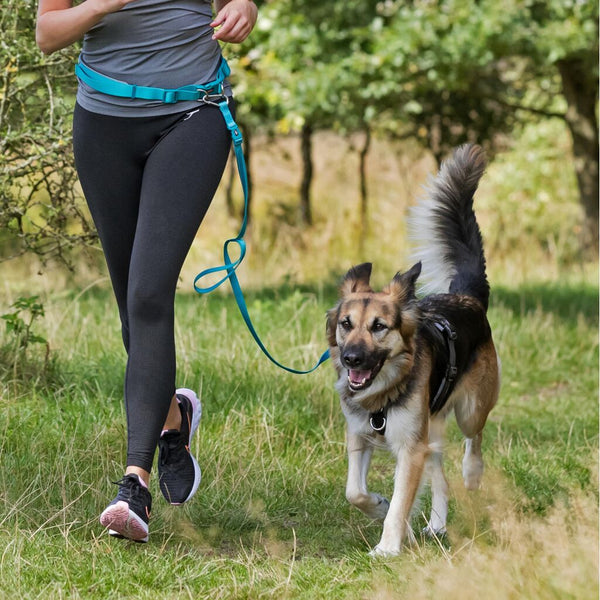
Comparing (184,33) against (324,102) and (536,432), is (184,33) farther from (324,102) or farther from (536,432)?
(324,102)

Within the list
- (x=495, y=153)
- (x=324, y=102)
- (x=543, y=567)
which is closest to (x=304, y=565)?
(x=543, y=567)

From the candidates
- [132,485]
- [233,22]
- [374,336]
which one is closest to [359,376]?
[374,336]

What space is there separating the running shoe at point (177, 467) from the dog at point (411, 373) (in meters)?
0.65

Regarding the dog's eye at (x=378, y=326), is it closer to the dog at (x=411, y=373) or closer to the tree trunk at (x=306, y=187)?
the dog at (x=411, y=373)

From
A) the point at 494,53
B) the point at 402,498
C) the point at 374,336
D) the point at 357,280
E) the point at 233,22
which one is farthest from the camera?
the point at 494,53

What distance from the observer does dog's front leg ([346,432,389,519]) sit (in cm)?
390

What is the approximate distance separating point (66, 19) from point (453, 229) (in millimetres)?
2412

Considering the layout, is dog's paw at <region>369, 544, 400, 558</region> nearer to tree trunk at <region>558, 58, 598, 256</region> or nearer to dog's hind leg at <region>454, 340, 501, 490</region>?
dog's hind leg at <region>454, 340, 501, 490</region>

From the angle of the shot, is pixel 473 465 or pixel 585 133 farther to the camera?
pixel 585 133

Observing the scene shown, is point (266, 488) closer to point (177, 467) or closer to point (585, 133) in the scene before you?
point (177, 467)

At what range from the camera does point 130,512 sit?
322cm

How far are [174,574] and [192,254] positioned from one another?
28.7ft

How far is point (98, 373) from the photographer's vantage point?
548 centimetres

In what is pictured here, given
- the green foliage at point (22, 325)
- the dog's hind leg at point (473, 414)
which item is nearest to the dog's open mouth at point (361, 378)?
the dog's hind leg at point (473, 414)
